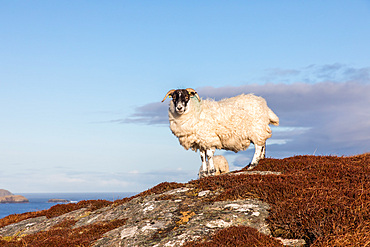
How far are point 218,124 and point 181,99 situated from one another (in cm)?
244

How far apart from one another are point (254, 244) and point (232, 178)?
4532 millimetres

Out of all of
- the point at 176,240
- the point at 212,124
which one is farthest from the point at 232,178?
the point at 212,124

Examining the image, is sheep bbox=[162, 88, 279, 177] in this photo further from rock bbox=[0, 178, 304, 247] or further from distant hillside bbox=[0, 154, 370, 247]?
rock bbox=[0, 178, 304, 247]

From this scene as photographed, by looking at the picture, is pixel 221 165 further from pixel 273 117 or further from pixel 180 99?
pixel 180 99

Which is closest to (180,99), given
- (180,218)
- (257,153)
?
(257,153)

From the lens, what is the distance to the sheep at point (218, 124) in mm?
18062

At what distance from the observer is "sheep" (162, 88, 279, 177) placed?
18062mm

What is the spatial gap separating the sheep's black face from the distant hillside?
→ 486cm

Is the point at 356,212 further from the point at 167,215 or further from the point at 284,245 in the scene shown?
the point at 167,215

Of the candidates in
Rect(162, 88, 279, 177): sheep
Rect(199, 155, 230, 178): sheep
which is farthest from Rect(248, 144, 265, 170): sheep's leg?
Rect(199, 155, 230, 178): sheep

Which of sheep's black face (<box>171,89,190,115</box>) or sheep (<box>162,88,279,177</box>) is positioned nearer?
sheep's black face (<box>171,89,190,115</box>)

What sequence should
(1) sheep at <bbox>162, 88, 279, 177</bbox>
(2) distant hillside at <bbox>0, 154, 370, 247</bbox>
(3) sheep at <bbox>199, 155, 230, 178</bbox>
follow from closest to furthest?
(2) distant hillside at <bbox>0, 154, 370, 247</bbox>
(1) sheep at <bbox>162, 88, 279, 177</bbox>
(3) sheep at <bbox>199, 155, 230, 178</bbox>

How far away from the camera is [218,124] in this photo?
18.4 metres

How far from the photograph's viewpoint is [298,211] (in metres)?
8.81
